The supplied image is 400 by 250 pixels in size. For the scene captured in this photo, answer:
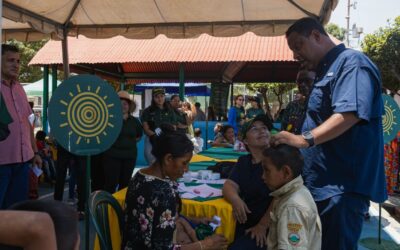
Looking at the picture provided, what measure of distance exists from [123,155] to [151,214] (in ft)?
9.61

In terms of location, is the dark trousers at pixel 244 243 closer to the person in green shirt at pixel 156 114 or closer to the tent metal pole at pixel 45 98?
the person in green shirt at pixel 156 114

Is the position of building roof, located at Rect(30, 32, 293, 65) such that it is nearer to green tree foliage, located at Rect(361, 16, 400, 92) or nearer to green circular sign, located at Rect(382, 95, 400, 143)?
green tree foliage, located at Rect(361, 16, 400, 92)

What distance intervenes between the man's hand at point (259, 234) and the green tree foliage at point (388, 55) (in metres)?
10.6

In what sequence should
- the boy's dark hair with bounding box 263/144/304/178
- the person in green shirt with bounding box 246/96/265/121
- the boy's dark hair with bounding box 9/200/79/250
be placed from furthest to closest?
the person in green shirt with bounding box 246/96/265/121 < the boy's dark hair with bounding box 263/144/304/178 < the boy's dark hair with bounding box 9/200/79/250

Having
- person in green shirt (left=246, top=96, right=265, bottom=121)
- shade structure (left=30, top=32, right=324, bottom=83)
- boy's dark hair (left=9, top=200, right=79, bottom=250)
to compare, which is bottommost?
boy's dark hair (left=9, top=200, right=79, bottom=250)

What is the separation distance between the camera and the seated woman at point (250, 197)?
2.45 metres

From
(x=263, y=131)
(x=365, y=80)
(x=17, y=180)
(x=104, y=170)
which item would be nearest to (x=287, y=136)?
(x=365, y=80)

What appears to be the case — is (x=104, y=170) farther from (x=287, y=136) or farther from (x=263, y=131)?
(x=287, y=136)

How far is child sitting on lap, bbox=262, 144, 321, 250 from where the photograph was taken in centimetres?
187

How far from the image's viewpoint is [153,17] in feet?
15.5

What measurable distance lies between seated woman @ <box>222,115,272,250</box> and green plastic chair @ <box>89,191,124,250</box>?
69 cm

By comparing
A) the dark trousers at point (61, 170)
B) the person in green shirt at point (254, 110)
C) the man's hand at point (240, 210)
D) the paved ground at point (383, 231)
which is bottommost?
the paved ground at point (383, 231)

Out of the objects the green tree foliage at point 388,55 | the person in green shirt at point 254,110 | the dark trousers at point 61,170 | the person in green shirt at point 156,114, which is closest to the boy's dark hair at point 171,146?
the dark trousers at point 61,170

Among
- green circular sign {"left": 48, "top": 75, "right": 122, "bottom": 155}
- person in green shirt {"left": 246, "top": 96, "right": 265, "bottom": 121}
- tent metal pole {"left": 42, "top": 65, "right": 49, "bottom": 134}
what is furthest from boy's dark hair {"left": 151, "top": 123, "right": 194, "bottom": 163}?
tent metal pole {"left": 42, "top": 65, "right": 49, "bottom": 134}
